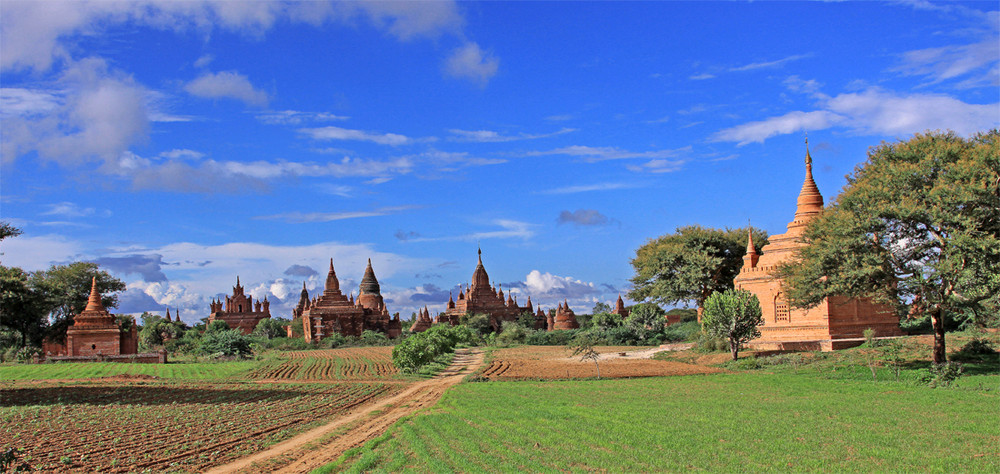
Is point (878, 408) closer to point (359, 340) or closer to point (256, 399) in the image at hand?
point (256, 399)

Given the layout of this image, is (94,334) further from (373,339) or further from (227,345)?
(373,339)

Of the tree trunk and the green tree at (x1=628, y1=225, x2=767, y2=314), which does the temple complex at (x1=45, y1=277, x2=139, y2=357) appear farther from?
the tree trunk

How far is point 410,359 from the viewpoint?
3572cm

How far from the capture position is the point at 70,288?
55.8 metres

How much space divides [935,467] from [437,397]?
16.1 m

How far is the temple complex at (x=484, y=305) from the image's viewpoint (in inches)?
3201

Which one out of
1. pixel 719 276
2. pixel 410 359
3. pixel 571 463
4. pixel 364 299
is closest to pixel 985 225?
pixel 571 463

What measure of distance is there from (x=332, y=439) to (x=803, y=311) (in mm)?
24633

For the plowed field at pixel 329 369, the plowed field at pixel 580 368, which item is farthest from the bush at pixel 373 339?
the plowed field at pixel 580 368

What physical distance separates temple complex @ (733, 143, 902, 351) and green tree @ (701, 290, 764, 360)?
2.21 metres

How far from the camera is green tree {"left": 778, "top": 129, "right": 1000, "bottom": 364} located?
22.3 meters

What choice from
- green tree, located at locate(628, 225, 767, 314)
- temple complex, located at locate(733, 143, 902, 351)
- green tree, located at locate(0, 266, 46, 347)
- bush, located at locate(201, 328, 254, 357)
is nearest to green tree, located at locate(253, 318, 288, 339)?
bush, located at locate(201, 328, 254, 357)

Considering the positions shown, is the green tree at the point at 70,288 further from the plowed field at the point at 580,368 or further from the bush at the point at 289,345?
the plowed field at the point at 580,368

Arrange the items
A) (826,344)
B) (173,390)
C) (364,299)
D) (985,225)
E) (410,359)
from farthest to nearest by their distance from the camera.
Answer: (364,299)
(410,359)
(826,344)
(173,390)
(985,225)
